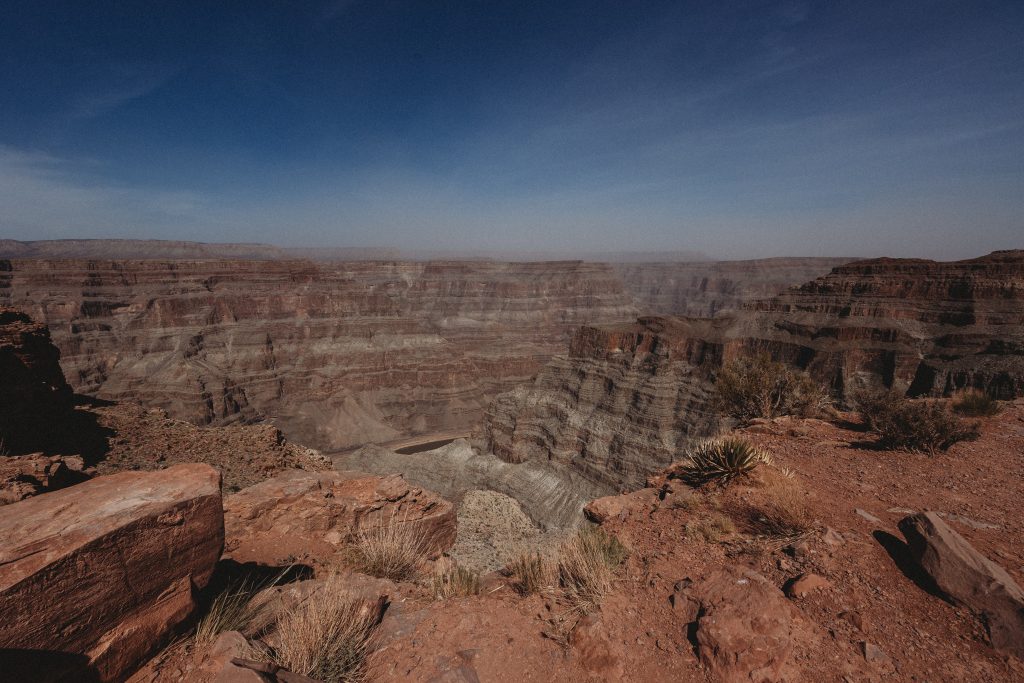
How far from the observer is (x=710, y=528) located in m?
5.86

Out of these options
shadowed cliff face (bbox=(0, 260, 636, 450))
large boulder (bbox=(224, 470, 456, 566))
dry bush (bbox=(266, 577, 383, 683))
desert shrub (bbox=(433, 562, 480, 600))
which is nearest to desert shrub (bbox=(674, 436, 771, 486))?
desert shrub (bbox=(433, 562, 480, 600))

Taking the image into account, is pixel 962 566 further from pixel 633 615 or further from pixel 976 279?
pixel 976 279

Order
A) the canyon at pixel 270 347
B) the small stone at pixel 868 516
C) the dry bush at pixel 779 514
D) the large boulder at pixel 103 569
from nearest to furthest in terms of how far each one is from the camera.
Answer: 1. the large boulder at pixel 103 569
2. the dry bush at pixel 779 514
3. the small stone at pixel 868 516
4. the canyon at pixel 270 347

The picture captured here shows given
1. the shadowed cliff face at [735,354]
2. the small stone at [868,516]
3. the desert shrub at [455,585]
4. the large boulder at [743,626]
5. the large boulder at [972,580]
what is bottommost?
the shadowed cliff face at [735,354]

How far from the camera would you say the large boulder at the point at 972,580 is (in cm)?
373

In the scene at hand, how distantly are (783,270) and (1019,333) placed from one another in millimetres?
91151

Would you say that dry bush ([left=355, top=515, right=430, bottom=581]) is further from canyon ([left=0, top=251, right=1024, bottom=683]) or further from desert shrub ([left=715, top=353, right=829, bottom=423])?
desert shrub ([left=715, top=353, right=829, bottom=423])

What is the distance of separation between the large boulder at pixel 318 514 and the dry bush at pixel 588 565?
12.4 feet

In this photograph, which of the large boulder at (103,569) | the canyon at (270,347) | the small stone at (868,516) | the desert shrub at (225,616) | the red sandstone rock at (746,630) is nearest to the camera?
the large boulder at (103,569)

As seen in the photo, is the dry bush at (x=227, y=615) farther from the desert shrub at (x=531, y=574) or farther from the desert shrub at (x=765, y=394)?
the desert shrub at (x=765, y=394)

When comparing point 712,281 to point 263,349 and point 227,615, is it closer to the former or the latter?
point 263,349

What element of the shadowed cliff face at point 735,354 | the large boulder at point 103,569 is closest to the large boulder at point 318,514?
the large boulder at point 103,569

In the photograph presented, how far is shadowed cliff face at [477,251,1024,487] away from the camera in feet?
99.0

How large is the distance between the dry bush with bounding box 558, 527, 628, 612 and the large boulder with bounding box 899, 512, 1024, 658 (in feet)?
10.8
